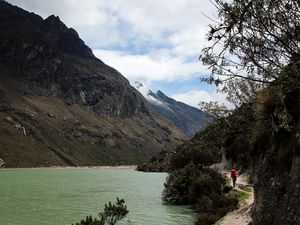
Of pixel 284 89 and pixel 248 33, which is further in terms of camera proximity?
pixel 284 89

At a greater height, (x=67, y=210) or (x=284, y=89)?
(x=284, y=89)

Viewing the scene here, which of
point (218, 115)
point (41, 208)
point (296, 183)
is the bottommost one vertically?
point (41, 208)

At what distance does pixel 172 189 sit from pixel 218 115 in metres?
42.1

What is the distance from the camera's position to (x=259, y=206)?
740 inches

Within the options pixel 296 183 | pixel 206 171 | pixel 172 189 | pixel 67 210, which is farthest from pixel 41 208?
pixel 296 183

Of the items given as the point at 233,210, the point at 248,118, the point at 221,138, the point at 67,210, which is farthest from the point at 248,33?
the point at 67,210

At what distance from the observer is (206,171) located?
64750mm

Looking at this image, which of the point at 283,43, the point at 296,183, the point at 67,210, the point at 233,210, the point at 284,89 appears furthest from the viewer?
the point at 67,210

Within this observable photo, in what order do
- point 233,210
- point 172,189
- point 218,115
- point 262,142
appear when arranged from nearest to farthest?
point 262,142, point 218,115, point 233,210, point 172,189

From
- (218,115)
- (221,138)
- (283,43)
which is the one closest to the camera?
(283,43)

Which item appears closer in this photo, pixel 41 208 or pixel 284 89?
pixel 284 89

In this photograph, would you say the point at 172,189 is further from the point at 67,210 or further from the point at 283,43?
the point at 283,43

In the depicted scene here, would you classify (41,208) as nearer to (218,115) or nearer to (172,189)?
(172,189)

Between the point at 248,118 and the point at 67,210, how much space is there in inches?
1382
